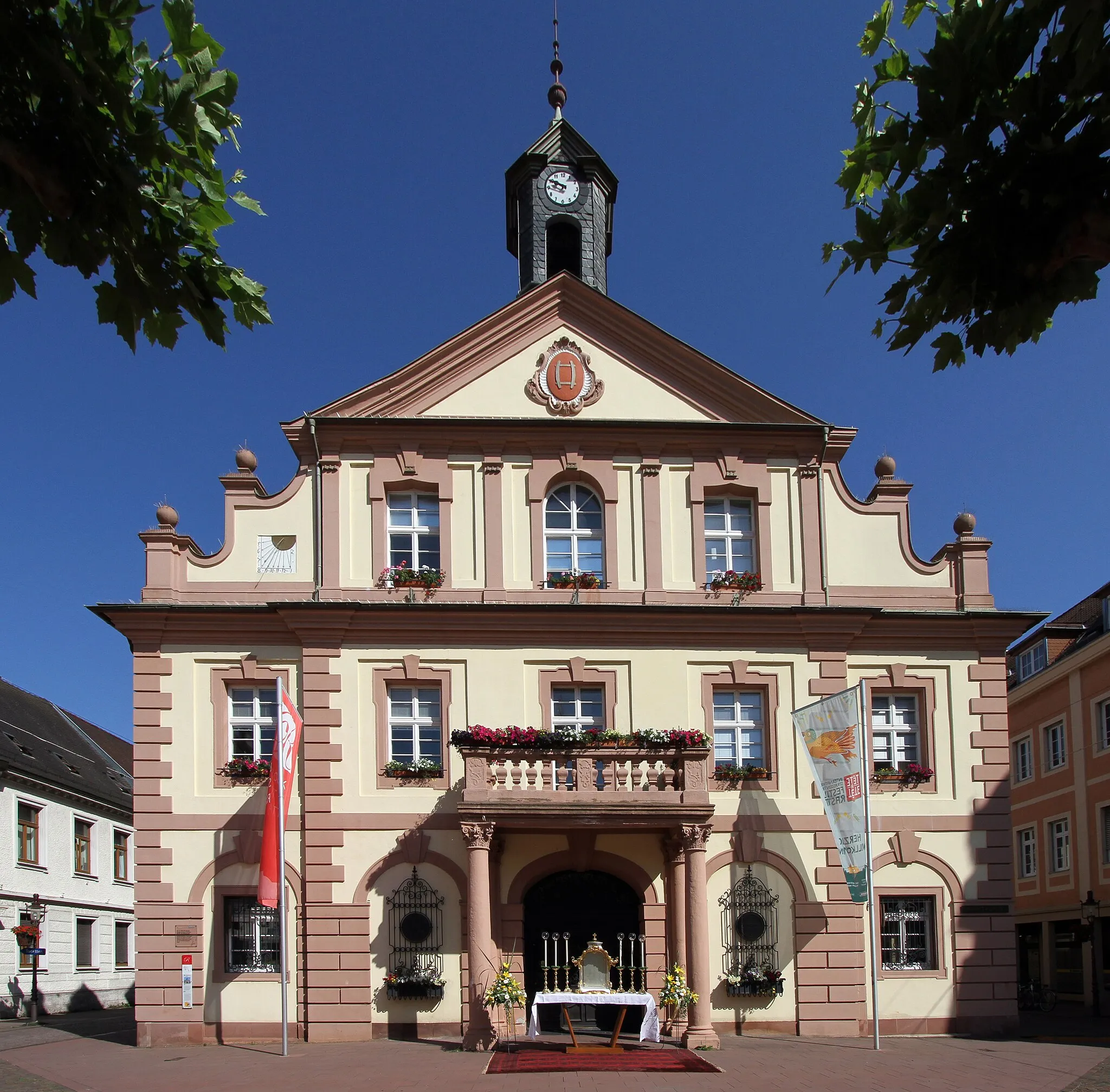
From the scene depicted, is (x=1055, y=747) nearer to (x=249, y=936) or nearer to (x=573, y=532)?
(x=573, y=532)

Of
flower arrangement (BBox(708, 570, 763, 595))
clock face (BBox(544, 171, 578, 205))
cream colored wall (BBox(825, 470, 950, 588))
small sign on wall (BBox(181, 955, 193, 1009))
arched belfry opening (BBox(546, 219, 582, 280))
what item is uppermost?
clock face (BBox(544, 171, 578, 205))

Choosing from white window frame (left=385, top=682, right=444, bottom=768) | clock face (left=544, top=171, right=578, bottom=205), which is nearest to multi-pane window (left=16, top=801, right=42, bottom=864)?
white window frame (left=385, top=682, right=444, bottom=768)

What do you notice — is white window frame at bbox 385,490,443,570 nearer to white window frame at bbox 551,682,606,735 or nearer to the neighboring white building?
white window frame at bbox 551,682,606,735

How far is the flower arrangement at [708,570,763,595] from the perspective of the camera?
2345 centimetres

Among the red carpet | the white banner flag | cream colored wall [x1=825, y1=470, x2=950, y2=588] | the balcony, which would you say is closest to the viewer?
the red carpet

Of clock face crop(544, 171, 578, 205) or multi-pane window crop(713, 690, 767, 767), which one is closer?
multi-pane window crop(713, 690, 767, 767)

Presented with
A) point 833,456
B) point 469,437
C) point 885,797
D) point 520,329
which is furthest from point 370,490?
point 885,797

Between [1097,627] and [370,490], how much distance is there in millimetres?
24384

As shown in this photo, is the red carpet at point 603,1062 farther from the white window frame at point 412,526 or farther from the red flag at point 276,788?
the white window frame at point 412,526

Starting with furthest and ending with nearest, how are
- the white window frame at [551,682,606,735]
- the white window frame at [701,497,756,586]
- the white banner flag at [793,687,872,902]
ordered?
1. the white window frame at [701,497,756,586]
2. the white window frame at [551,682,606,735]
3. the white banner flag at [793,687,872,902]

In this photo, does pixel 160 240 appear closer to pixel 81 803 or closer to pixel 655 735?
pixel 655 735

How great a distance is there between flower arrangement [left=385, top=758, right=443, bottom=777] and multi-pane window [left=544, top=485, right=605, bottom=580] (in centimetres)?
400

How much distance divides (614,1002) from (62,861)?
26204 millimetres

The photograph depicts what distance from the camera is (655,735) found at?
21.0m
